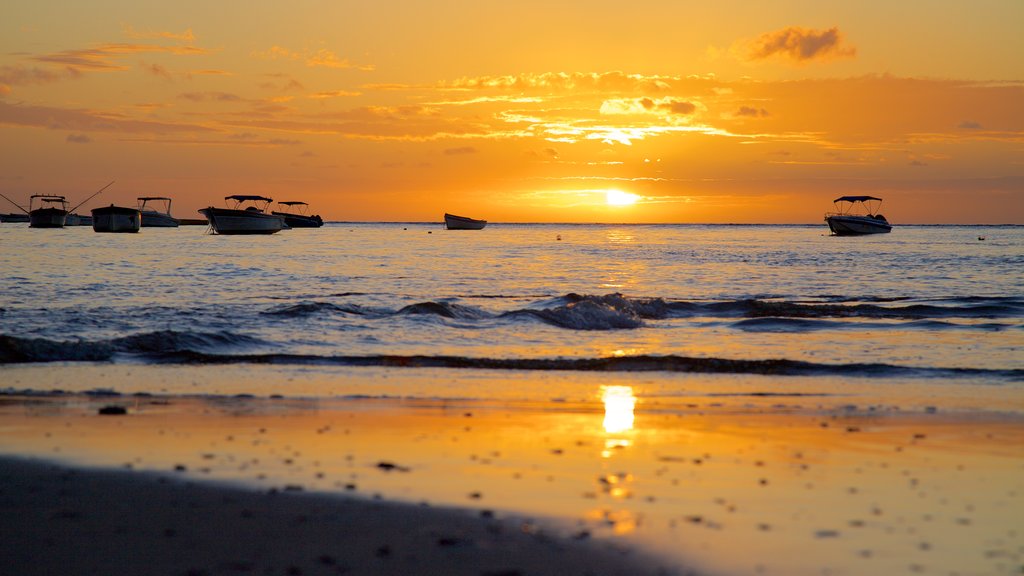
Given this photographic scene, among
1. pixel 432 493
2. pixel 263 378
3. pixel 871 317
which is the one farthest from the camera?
pixel 871 317

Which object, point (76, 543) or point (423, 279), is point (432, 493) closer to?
point (76, 543)

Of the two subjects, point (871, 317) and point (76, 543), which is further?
point (871, 317)

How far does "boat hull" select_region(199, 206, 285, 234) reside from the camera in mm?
108125

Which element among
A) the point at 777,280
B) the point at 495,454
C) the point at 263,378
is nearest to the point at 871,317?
the point at 777,280

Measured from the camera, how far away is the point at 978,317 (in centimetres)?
2956

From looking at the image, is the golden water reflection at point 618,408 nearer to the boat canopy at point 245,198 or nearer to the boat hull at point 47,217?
the boat canopy at point 245,198

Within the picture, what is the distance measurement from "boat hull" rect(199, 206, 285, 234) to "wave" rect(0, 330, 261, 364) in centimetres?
9152

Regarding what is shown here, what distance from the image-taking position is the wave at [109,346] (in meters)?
18.2

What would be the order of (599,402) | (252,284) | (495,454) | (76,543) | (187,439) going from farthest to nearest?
1. (252,284)
2. (599,402)
3. (187,439)
4. (495,454)
5. (76,543)

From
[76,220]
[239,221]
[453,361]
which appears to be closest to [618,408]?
[453,361]

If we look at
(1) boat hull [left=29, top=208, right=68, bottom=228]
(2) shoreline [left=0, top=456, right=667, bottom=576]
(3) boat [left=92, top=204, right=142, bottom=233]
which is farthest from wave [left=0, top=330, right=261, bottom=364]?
(1) boat hull [left=29, top=208, right=68, bottom=228]

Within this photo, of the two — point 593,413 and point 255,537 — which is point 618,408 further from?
point 255,537

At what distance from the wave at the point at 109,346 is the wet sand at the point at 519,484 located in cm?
550

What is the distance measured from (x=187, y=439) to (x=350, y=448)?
2.01 metres
